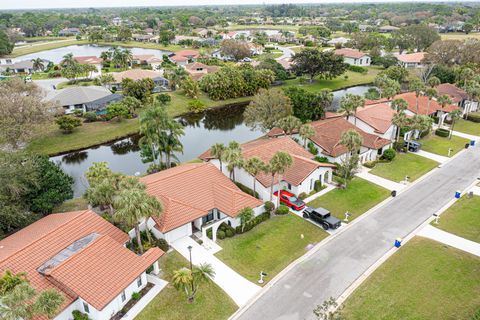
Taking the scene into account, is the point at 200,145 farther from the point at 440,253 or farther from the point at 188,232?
the point at 440,253

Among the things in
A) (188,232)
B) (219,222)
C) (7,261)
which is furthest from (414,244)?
(7,261)

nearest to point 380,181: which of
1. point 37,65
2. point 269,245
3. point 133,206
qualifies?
point 269,245

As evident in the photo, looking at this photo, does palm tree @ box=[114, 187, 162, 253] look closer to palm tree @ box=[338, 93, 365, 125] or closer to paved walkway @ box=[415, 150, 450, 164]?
palm tree @ box=[338, 93, 365, 125]

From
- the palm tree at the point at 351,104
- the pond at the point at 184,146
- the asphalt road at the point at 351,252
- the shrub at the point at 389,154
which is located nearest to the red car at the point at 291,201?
the asphalt road at the point at 351,252

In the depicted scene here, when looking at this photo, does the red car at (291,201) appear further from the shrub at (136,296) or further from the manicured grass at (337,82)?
the manicured grass at (337,82)

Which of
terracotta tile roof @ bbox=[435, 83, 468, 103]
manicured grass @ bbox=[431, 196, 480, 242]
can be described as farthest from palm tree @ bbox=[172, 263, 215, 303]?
terracotta tile roof @ bbox=[435, 83, 468, 103]
